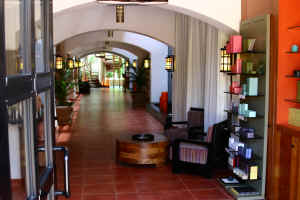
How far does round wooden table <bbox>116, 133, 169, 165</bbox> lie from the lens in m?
5.77

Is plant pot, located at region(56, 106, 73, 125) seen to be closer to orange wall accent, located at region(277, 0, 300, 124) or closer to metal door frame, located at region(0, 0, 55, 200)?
orange wall accent, located at region(277, 0, 300, 124)

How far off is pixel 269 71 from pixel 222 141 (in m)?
1.82

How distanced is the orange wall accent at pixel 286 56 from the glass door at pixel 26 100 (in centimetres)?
294

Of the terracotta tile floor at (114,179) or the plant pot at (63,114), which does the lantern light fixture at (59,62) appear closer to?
the plant pot at (63,114)

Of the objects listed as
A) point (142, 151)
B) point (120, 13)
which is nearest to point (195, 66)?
point (120, 13)

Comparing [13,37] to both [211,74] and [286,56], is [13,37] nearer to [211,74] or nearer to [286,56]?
[286,56]

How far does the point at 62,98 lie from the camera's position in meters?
10.1

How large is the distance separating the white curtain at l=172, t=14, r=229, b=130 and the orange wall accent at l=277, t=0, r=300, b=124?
6.27 feet

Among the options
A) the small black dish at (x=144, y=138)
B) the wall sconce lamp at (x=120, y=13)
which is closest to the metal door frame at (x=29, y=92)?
the small black dish at (x=144, y=138)

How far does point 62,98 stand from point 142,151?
5088mm

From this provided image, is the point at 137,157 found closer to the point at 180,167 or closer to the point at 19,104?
the point at 180,167

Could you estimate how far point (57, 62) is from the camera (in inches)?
400

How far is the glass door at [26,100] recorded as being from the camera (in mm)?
1104

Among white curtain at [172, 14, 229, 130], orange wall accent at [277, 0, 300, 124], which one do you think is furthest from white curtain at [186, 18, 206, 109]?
orange wall accent at [277, 0, 300, 124]
